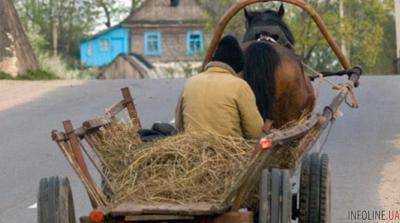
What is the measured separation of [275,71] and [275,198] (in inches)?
119

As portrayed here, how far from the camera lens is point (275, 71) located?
1037 centimetres

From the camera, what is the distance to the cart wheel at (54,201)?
7.65m

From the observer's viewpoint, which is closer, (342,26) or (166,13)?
(342,26)

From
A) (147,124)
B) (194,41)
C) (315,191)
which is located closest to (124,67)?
(194,41)

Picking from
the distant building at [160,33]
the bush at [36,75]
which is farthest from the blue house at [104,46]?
the bush at [36,75]

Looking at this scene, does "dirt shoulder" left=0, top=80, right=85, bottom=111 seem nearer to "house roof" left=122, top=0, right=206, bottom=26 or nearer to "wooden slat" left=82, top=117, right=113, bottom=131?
"wooden slat" left=82, top=117, right=113, bottom=131

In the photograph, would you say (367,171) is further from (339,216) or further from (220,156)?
(220,156)

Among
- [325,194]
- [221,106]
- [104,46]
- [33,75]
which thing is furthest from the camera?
[104,46]

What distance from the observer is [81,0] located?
92188 mm

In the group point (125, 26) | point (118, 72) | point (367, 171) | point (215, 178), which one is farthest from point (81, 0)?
point (215, 178)

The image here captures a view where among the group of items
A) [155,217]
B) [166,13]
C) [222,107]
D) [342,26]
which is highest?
[222,107]

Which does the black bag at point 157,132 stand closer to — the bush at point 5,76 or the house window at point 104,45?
the bush at point 5,76

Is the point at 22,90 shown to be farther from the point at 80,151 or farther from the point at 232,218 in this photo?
the point at 232,218

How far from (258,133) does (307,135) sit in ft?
1.21
